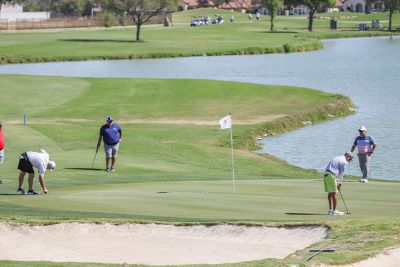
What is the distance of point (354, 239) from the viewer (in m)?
20.0

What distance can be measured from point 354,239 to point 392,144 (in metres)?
27.8

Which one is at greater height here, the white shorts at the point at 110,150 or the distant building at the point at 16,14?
the white shorts at the point at 110,150

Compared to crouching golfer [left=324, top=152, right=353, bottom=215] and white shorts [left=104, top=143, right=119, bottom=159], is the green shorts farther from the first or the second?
white shorts [left=104, top=143, right=119, bottom=159]

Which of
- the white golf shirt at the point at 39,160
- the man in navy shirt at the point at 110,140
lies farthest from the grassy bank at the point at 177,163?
the white golf shirt at the point at 39,160

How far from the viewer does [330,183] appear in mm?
23359

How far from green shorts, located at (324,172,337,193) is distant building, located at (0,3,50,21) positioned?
502ft

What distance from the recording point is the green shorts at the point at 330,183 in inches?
915

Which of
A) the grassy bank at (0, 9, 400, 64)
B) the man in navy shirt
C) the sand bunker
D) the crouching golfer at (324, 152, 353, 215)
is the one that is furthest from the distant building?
the sand bunker

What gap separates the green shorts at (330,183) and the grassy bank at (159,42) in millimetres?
79793

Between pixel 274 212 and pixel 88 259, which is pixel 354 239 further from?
pixel 88 259

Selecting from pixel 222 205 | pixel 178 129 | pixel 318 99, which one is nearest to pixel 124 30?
pixel 318 99

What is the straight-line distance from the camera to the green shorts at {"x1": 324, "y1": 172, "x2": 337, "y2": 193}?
23234mm

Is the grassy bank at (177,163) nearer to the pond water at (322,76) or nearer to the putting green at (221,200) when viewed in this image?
the putting green at (221,200)

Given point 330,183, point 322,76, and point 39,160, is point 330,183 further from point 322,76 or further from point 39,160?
point 322,76
